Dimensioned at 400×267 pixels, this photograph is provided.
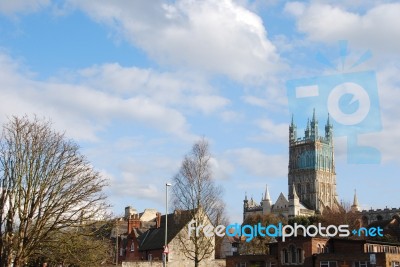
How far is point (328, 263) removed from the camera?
189 ft

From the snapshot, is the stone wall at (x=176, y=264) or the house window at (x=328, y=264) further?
the stone wall at (x=176, y=264)

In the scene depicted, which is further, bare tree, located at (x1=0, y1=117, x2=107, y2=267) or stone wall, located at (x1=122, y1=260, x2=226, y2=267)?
stone wall, located at (x1=122, y1=260, x2=226, y2=267)

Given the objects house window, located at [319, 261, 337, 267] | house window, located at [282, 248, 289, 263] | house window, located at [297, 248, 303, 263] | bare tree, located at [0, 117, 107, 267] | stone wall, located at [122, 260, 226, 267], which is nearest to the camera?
bare tree, located at [0, 117, 107, 267]

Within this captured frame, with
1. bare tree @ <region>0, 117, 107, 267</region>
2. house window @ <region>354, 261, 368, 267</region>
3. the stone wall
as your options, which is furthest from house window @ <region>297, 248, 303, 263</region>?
bare tree @ <region>0, 117, 107, 267</region>

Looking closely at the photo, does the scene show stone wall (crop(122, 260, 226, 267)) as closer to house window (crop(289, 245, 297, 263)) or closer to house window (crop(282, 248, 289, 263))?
house window (crop(282, 248, 289, 263))

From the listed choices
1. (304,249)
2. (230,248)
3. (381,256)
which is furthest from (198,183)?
(230,248)

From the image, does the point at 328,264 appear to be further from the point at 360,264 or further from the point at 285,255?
the point at 285,255

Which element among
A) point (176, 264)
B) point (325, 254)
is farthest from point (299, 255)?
point (176, 264)

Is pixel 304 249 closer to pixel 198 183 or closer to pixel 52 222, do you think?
pixel 198 183

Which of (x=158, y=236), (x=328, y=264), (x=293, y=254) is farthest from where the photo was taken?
(x=158, y=236)

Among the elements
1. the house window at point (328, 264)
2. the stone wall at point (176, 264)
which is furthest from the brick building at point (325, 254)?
the stone wall at point (176, 264)

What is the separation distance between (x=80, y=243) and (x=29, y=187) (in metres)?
5.36

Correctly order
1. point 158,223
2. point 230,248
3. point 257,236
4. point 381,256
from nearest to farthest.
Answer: point 381,256
point 158,223
point 257,236
point 230,248

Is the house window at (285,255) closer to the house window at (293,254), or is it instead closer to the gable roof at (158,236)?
the house window at (293,254)
